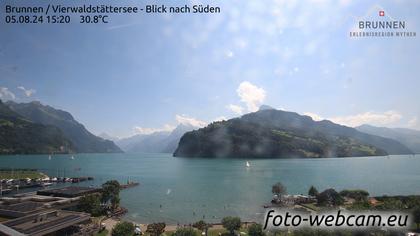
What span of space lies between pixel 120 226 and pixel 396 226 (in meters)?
34.7

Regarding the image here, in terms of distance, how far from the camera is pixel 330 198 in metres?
64.5

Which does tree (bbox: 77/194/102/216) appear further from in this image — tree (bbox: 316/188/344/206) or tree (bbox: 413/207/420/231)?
tree (bbox: 413/207/420/231)

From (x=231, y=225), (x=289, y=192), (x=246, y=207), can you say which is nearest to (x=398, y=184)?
(x=289, y=192)

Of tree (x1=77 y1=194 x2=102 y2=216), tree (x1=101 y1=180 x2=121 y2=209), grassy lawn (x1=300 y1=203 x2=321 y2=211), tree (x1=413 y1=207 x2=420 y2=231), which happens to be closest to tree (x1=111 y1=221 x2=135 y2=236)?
tree (x1=77 y1=194 x2=102 y2=216)

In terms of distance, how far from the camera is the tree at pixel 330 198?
62.0m

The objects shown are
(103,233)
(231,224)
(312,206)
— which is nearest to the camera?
(231,224)

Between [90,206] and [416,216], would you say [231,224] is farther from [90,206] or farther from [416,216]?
[90,206]

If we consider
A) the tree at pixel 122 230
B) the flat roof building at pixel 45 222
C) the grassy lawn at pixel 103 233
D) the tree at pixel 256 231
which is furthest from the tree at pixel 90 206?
the tree at pixel 256 231

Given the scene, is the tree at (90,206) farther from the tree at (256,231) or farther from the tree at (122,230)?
the tree at (256,231)

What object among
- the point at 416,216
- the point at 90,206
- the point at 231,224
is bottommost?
the point at 90,206

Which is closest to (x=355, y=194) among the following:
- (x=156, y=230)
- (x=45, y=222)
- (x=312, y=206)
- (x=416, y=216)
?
(x=312, y=206)

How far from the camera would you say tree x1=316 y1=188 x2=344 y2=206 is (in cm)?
6197

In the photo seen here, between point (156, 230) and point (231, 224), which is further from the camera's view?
point (156, 230)

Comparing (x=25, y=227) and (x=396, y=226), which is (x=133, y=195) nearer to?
(x=25, y=227)
